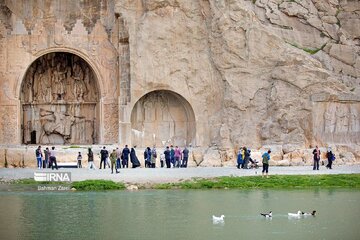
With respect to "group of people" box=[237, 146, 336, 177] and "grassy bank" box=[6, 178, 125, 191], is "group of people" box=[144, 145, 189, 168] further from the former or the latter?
"grassy bank" box=[6, 178, 125, 191]

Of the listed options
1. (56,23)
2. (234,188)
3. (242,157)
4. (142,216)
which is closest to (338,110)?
(242,157)

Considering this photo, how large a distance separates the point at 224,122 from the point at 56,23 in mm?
10607

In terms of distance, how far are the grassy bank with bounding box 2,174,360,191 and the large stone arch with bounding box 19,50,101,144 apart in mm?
14159

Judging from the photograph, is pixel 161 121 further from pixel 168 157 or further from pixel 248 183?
pixel 248 183

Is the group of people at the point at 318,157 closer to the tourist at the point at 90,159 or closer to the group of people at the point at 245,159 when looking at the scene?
the group of people at the point at 245,159

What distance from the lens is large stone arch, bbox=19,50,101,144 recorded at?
53.4m

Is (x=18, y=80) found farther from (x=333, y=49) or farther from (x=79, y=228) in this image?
(x=79, y=228)

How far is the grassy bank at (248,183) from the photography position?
3853 cm

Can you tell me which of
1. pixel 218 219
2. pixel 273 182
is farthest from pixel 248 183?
pixel 218 219

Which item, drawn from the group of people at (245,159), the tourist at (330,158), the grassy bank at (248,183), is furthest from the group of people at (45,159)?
the tourist at (330,158)

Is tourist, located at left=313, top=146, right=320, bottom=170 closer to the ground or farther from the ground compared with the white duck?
farther from the ground

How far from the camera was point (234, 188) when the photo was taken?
38719 mm

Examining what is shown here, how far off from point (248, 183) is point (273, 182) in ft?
3.47

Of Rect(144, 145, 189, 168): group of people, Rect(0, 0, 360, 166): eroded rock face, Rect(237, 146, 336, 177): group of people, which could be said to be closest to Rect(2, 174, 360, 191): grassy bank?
Rect(237, 146, 336, 177): group of people
